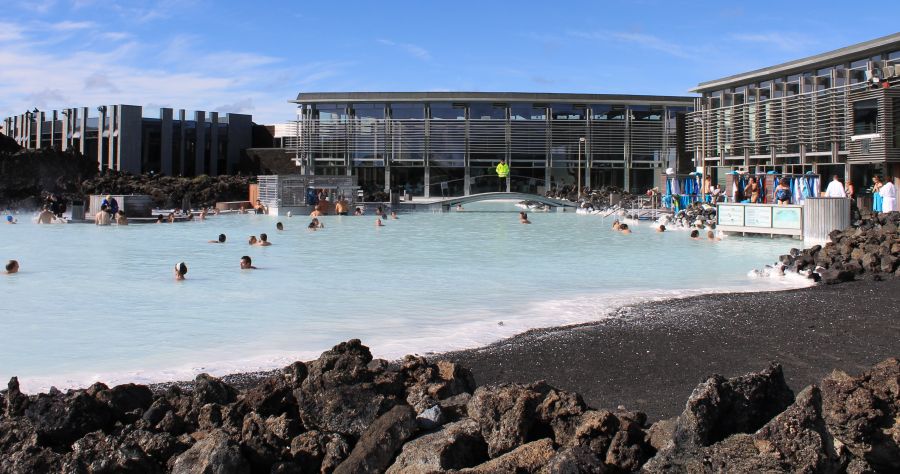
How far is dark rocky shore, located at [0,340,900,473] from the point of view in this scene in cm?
352

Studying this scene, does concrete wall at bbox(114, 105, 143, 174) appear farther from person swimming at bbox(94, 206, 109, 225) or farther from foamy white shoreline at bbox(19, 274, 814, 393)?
foamy white shoreline at bbox(19, 274, 814, 393)

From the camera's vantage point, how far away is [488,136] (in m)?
53.0

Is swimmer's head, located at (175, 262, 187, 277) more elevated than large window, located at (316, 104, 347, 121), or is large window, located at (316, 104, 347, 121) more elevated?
large window, located at (316, 104, 347, 121)

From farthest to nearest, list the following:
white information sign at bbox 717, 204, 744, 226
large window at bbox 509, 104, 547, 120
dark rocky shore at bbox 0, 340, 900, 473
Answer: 1. large window at bbox 509, 104, 547, 120
2. white information sign at bbox 717, 204, 744, 226
3. dark rocky shore at bbox 0, 340, 900, 473

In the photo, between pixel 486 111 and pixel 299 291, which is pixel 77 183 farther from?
pixel 299 291

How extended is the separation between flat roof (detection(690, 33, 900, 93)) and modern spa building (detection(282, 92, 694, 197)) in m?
11.8

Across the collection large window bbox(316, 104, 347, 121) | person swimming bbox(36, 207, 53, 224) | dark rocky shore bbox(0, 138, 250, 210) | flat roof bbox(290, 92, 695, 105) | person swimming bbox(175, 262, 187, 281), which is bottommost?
person swimming bbox(175, 262, 187, 281)

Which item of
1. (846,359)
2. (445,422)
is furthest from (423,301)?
(445,422)

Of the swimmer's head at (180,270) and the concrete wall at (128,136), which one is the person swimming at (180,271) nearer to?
the swimmer's head at (180,270)

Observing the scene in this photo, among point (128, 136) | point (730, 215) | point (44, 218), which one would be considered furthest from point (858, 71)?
point (128, 136)

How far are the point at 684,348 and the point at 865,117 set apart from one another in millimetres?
23269

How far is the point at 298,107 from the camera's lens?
54.1 metres

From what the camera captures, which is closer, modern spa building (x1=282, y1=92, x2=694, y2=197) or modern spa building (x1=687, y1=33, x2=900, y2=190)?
modern spa building (x1=687, y1=33, x2=900, y2=190)

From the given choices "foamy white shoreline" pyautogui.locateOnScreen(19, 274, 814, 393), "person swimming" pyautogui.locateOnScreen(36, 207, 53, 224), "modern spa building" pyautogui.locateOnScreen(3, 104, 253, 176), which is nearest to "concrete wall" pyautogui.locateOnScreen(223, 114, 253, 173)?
"modern spa building" pyautogui.locateOnScreen(3, 104, 253, 176)
